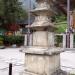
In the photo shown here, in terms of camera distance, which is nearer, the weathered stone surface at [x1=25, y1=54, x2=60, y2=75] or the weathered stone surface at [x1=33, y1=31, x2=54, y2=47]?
the weathered stone surface at [x1=25, y1=54, x2=60, y2=75]

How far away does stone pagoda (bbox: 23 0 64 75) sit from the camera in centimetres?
706

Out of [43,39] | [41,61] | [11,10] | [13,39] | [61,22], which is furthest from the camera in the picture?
[61,22]

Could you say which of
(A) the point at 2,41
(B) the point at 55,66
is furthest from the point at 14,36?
(B) the point at 55,66

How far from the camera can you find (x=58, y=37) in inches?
871

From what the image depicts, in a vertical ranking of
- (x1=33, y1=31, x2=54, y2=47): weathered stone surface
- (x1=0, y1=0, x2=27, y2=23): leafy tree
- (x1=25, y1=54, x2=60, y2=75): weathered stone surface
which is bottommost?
(x1=25, y1=54, x2=60, y2=75): weathered stone surface

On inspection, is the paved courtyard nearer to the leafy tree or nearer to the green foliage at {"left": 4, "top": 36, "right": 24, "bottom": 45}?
the leafy tree

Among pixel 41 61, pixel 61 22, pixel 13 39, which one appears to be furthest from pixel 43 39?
pixel 61 22

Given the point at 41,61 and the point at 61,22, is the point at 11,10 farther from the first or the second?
the point at 41,61

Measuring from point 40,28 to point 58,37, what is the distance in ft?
49.2

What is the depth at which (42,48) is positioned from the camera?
7.11m

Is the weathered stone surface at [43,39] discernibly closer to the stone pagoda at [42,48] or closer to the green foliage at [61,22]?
the stone pagoda at [42,48]

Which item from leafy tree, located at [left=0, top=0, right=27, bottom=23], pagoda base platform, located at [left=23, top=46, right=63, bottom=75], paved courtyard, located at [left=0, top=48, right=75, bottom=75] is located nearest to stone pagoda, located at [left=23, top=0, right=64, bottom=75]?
pagoda base platform, located at [left=23, top=46, right=63, bottom=75]

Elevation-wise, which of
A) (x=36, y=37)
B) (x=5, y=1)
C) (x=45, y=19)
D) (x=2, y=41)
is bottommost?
(x=2, y=41)

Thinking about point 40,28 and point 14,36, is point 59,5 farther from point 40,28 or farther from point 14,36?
point 40,28
